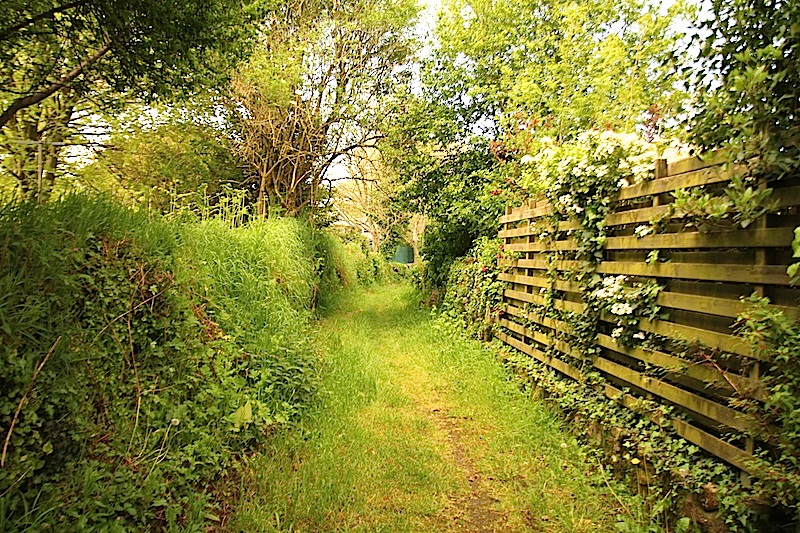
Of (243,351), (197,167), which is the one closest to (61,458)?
(243,351)

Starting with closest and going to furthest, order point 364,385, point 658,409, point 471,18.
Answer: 1. point 658,409
2. point 364,385
3. point 471,18

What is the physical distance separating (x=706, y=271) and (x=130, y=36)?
4717 mm

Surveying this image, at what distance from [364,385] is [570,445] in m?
2.34

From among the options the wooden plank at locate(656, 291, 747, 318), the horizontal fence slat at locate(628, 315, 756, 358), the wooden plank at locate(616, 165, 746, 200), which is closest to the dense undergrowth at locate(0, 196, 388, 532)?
the horizontal fence slat at locate(628, 315, 756, 358)

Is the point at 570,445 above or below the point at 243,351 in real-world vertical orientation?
below

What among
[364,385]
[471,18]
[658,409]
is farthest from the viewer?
[471,18]

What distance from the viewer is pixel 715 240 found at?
2.39m

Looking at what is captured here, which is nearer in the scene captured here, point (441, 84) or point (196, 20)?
point (196, 20)

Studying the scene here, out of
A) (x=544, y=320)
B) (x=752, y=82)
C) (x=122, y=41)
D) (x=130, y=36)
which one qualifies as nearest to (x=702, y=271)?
(x=752, y=82)

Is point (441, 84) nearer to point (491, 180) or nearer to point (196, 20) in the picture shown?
point (491, 180)

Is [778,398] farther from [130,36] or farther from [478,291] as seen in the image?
[478,291]

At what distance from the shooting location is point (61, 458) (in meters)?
1.98

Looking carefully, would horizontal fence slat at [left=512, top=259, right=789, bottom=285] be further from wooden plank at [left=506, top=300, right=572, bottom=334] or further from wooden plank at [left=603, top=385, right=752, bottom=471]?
wooden plank at [left=603, top=385, right=752, bottom=471]

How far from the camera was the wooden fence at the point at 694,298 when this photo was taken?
2059mm
